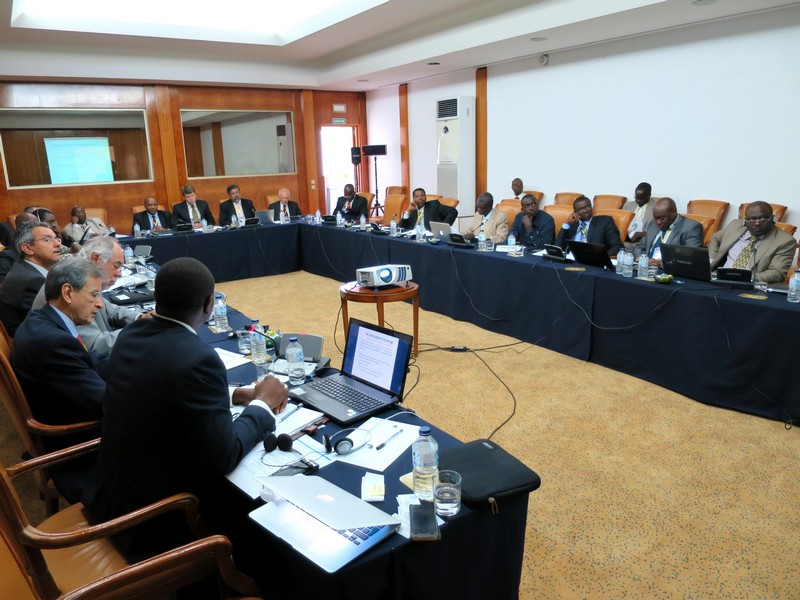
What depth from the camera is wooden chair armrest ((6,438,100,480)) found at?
1.76 meters

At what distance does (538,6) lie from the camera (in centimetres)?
580

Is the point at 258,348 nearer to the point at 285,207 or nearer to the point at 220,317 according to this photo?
the point at 220,317

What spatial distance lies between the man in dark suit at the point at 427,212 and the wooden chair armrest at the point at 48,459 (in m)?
5.26

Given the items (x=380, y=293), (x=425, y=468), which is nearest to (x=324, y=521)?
(x=425, y=468)

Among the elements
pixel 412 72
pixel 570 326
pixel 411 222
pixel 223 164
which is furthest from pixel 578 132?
pixel 223 164

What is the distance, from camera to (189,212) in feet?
24.8

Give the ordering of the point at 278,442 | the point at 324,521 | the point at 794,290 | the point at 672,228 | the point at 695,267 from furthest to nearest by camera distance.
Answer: the point at 672,228 → the point at 695,267 → the point at 794,290 → the point at 278,442 → the point at 324,521

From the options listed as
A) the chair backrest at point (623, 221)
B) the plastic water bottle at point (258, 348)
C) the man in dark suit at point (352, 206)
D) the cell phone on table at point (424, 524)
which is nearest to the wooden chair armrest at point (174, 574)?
the cell phone on table at point (424, 524)

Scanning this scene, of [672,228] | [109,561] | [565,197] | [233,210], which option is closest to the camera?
[109,561]

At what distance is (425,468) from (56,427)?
1.46m

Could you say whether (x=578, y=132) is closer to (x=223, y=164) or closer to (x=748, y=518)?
(x=748, y=518)

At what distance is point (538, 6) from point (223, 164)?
618cm

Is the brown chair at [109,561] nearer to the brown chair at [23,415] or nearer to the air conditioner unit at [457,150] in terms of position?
the brown chair at [23,415]

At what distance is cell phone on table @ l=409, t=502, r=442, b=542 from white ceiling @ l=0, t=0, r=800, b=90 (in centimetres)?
→ 504
